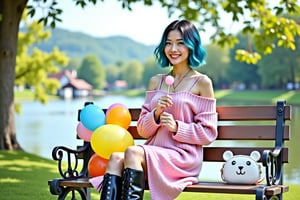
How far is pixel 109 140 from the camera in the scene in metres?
4.52

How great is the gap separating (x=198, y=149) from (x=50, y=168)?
4.52 m

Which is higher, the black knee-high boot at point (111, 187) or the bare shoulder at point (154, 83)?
the bare shoulder at point (154, 83)

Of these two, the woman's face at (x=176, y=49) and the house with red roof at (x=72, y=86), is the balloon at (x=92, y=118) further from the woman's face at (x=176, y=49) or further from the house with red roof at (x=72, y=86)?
the house with red roof at (x=72, y=86)

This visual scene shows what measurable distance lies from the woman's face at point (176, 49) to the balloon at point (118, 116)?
57cm

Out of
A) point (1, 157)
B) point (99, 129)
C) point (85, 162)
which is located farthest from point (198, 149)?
point (1, 157)

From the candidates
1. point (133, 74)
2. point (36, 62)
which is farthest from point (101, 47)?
point (36, 62)

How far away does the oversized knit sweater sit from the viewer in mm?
4223

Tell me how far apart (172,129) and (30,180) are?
328 cm

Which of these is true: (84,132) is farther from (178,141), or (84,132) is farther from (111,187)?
(111,187)

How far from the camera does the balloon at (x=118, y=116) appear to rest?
4.88m

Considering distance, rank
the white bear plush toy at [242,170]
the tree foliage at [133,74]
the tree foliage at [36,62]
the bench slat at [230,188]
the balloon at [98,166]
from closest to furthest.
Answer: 1. the bench slat at [230,188]
2. the white bear plush toy at [242,170]
3. the balloon at [98,166]
4. the tree foliage at [36,62]
5. the tree foliage at [133,74]

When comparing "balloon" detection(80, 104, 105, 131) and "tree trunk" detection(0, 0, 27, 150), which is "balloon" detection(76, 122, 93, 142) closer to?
"balloon" detection(80, 104, 105, 131)

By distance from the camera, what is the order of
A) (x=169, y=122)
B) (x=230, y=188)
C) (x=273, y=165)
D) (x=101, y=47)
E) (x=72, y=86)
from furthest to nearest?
(x=101, y=47), (x=72, y=86), (x=169, y=122), (x=273, y=165), (x=230, y=188)

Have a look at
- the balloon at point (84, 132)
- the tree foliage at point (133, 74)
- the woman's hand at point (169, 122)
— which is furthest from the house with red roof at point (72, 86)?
the woman's hand at point (169, 122)
